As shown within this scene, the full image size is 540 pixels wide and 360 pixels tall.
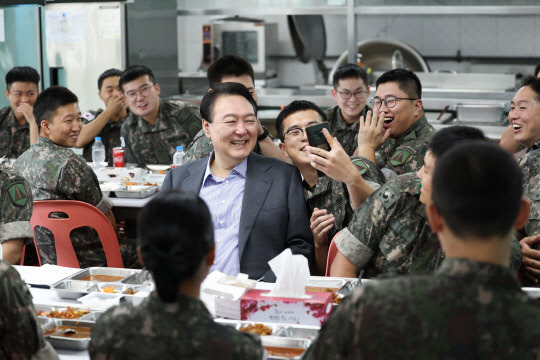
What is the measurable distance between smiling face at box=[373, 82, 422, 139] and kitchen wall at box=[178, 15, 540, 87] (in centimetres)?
457

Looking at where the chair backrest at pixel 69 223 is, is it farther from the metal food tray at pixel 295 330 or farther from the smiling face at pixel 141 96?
the smiling face at pixel 141 96

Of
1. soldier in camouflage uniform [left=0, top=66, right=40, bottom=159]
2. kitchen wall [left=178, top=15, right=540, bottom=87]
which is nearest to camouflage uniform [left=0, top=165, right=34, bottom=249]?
soldier in camouflage uniform [left=0, top=66, right=40, bottom=159]

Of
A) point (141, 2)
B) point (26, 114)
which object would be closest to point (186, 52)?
point (141, 2)

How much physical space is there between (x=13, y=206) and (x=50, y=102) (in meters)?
1.16

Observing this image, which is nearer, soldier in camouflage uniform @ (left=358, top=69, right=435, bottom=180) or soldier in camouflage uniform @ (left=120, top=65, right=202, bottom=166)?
soldier in camouflage uniform @ (left=358, top=69, right=435, bottom=180)

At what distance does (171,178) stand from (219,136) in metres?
0.29

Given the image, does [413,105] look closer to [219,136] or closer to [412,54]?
[219,136]

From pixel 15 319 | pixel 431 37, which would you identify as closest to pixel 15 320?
pixel 15 319

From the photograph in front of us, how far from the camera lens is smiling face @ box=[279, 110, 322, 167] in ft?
10.2

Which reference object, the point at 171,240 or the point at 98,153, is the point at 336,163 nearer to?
the point at 171,240

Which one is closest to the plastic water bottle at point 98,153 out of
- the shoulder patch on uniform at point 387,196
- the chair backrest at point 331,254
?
the chair backrest at point 331,254

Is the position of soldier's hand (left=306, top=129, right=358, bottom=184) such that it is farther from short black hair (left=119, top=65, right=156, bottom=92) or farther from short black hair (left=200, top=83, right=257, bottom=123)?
short black hair (left=119, top=65, right=156, bottom=92)

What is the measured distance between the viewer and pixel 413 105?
3725 mm

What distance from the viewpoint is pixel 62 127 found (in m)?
3.64
